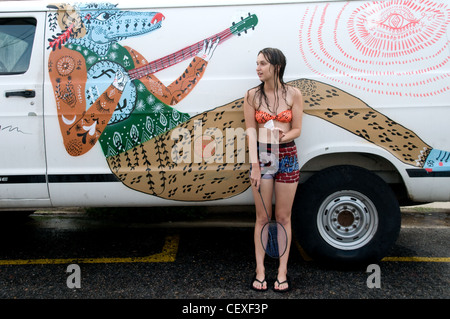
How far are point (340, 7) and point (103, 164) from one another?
2.26 meters

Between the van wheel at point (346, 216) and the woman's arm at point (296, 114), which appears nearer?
the woman's arm at point (296, 114)

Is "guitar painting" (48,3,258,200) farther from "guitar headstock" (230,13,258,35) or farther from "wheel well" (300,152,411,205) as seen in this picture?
"wheel well" (300,152,411,205)

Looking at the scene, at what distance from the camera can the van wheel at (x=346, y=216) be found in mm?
3115

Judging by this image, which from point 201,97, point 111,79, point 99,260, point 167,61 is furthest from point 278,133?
point 99,260

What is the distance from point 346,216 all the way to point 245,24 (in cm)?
175

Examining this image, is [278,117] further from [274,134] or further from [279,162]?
[279,162]

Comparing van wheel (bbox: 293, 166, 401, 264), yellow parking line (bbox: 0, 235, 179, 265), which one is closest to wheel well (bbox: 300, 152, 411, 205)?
van wheel (bbox: 293, 166, 401, 264)

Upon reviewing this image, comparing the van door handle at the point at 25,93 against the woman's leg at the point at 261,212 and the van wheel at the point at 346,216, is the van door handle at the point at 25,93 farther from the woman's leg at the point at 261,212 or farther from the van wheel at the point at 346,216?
the van wheel at the point at 346,216

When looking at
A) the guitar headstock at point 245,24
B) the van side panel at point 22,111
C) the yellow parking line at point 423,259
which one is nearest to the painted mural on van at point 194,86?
the guitar headstock at point 245,24

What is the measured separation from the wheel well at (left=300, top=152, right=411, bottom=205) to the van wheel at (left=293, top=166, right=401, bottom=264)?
137mm

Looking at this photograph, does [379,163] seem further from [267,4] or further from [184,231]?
[184,231]
